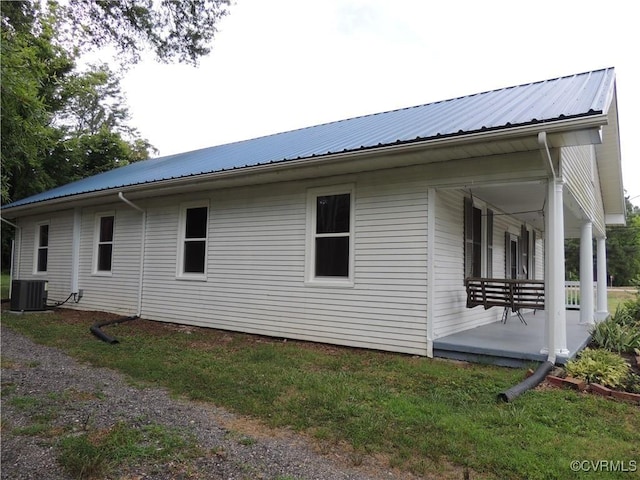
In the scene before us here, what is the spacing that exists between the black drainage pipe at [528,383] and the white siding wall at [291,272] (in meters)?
1.53

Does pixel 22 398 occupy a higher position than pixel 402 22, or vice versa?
pixel 402 22

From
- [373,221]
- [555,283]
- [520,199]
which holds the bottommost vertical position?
[555,283]

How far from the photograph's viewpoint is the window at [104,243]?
1048 centimetres

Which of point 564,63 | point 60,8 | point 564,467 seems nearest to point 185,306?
point 60,8

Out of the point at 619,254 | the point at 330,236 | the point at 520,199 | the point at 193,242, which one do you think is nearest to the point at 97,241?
the point at 193,242

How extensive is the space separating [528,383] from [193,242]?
6.61m

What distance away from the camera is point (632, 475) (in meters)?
2.62

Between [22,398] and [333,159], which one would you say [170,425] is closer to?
[22,398]

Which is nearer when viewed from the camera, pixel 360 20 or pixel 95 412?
pixel 95 412

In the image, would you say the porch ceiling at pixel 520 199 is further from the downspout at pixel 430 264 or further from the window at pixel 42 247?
the window at pixel 42 247

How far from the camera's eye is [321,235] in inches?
273

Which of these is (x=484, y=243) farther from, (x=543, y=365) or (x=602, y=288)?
(x=602, y=288)

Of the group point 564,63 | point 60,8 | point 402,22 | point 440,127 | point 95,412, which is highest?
point 564,63

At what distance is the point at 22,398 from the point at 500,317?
8.25m
